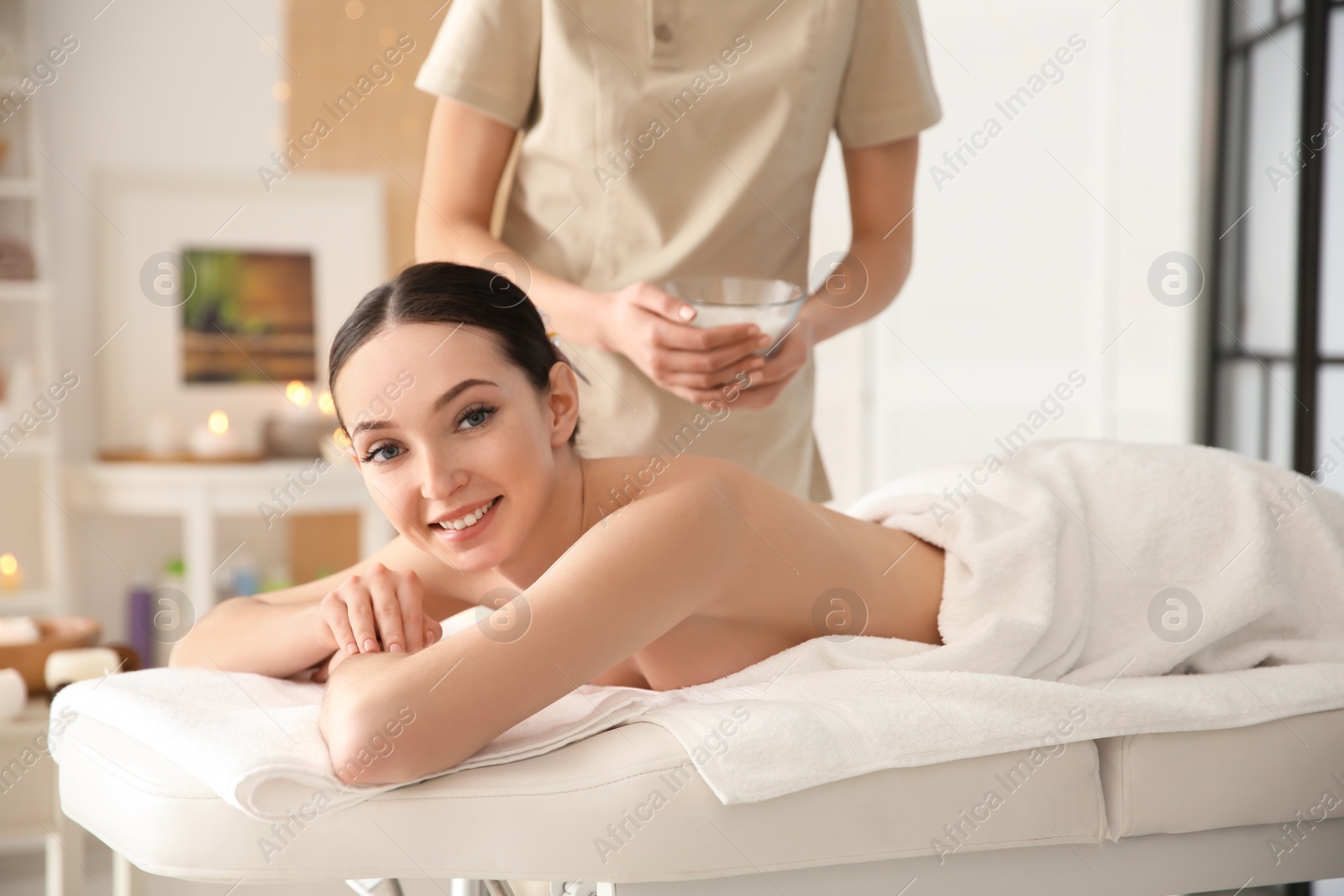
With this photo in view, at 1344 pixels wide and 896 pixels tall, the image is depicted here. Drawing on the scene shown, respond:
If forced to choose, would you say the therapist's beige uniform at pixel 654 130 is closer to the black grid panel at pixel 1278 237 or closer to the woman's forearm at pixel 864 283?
the woman's forearm at pixel 864 283

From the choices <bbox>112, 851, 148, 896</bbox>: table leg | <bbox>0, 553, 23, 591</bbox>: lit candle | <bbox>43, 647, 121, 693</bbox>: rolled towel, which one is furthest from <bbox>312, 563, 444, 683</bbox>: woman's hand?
<bbox>0, 553, 23, 591</bbox>: lit candle

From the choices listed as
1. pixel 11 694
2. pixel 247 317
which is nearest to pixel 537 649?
pixel 11 694

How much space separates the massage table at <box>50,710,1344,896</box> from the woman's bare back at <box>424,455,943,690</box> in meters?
0.18

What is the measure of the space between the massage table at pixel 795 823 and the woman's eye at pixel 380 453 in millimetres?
272

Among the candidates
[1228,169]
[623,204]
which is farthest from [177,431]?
[1228,169]

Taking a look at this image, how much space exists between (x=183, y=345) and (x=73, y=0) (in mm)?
945

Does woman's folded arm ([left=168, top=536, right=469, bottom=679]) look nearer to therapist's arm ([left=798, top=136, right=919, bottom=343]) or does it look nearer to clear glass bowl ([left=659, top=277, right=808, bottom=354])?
clear glass bowl ([left=659, top=277, right=808, bottom=354])

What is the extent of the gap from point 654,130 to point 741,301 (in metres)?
0.26

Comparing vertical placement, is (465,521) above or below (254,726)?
above

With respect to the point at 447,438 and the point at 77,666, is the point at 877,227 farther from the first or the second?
the point at 77,666

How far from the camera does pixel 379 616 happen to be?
97 centimetres

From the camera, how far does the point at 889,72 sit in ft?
4.59

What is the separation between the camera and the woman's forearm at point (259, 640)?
3.50 ft

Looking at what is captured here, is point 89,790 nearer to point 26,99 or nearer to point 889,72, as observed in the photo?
point 889,72
